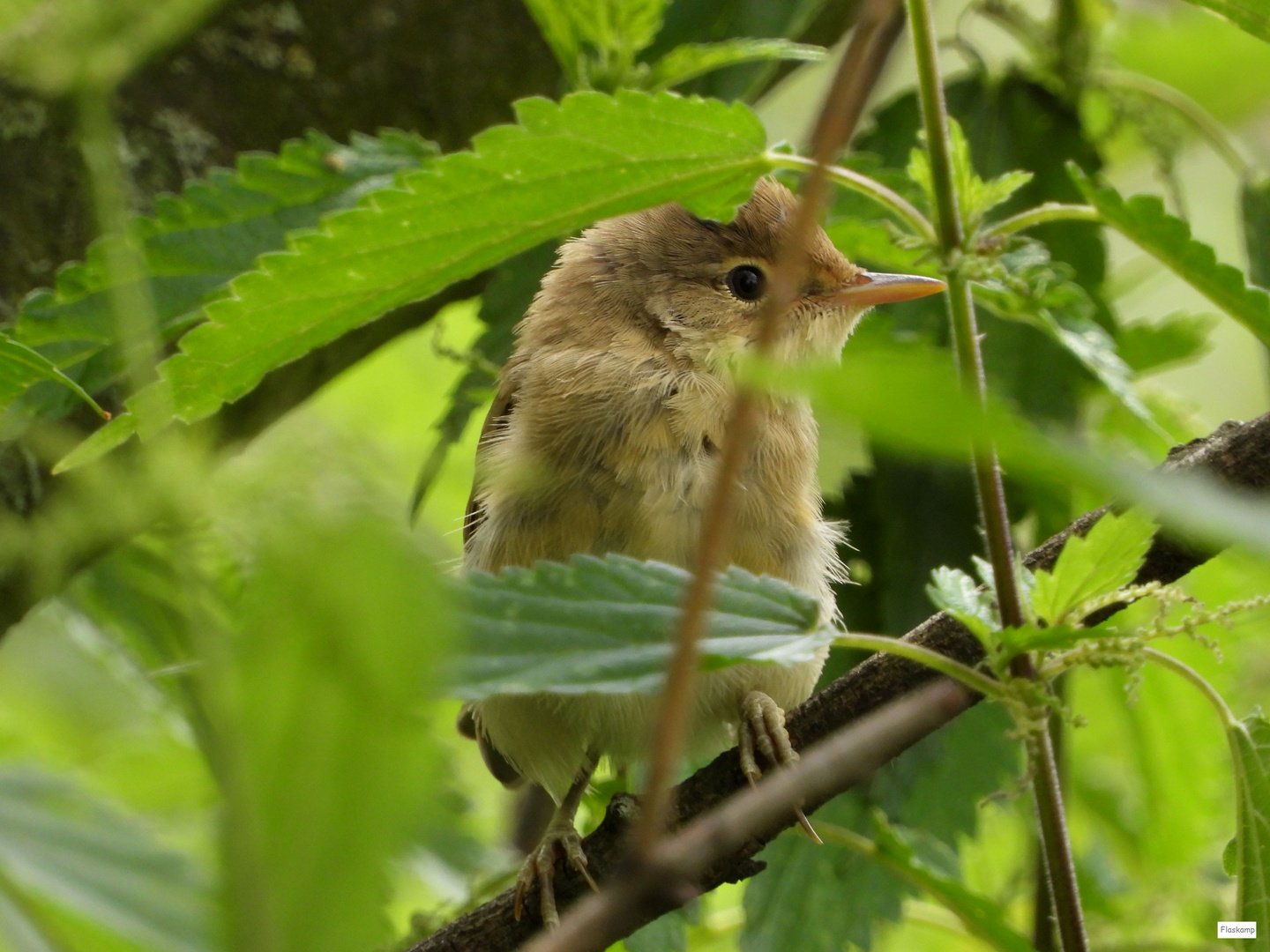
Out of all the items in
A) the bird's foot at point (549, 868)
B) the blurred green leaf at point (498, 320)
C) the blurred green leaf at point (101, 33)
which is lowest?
the bird's foot at point (549, 868)

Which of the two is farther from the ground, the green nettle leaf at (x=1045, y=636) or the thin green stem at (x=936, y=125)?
the thin green stem at (x=936, y=125)

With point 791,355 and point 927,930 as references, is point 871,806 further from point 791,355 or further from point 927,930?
point 927,930

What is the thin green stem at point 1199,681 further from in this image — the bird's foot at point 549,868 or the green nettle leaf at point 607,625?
the bird's foot at point 549,868

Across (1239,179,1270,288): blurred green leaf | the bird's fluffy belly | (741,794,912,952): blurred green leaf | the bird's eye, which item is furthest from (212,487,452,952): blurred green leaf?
(1239,179,1270,288): blurred green leaf

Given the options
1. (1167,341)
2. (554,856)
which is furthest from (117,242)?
(1167,341)

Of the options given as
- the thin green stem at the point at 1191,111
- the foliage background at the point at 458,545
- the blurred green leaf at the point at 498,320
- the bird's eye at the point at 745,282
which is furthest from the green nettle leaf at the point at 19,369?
the thin green stem at the point at 1191,111

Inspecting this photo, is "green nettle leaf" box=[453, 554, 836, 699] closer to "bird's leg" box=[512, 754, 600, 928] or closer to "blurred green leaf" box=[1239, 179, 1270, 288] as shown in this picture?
"bird's leg" box=[512, 754, 600, 928]
